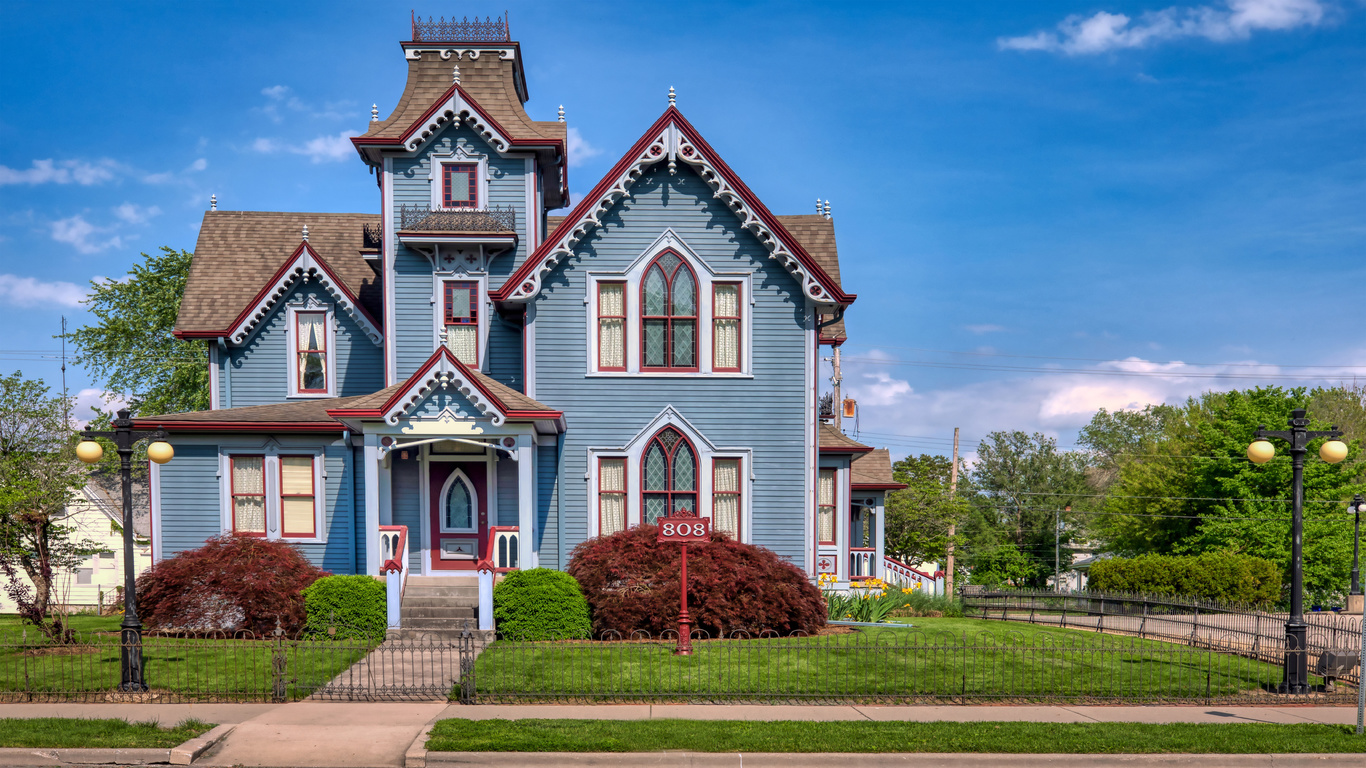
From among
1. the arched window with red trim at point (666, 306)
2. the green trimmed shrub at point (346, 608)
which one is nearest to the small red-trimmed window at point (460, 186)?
the arched window with red trim at point (666, 306)

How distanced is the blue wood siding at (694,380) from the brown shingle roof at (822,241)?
3318mm

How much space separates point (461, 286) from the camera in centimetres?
2372

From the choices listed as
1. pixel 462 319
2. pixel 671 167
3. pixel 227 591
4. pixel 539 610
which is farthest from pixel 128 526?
pixel 671 167

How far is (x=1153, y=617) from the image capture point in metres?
22.5

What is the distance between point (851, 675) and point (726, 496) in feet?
24.4

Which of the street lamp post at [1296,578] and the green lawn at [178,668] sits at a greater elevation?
the street lamp post at [1296,578]

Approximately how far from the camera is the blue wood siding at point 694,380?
850 inches

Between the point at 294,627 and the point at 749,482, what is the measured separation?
32.2ft

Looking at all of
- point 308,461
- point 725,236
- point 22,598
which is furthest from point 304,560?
point 725,236

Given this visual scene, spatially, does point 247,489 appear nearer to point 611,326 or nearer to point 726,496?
point 611,326

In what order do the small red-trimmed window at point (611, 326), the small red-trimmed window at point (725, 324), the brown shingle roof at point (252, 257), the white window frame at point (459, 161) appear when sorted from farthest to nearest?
the brown shingle roof at point (252, 257)
the white window frame at point (459, 161)
the small red-trimmed window at point (725, 324)
the small red-trimmed window at point (611, 326)

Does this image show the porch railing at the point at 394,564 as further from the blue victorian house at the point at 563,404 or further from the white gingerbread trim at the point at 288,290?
the white gingerbread trim at the point at 288,290

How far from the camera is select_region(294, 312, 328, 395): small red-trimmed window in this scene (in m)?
24.7

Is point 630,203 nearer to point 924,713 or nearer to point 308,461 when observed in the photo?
point 308,461
